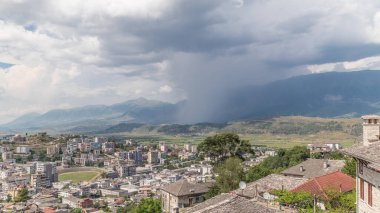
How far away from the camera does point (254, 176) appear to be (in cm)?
5625

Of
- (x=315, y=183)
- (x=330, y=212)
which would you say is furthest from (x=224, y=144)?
(x=330, y=212)

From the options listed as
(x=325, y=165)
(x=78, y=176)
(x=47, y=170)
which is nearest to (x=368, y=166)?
(x=325, y=165)

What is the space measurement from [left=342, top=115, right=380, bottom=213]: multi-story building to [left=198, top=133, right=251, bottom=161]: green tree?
133ft

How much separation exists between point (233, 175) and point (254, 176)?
8.34m

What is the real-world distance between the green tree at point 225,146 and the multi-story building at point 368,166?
1601 inches

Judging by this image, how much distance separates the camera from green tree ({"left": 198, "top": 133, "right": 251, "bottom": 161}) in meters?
59.8

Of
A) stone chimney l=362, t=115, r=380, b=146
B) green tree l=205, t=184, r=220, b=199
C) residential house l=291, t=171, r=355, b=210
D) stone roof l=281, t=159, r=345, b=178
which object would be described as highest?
stone chimney l=362, t=115, r=380, b=146

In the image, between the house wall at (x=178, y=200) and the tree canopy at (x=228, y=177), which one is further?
the house wall at (x=178, y=200)

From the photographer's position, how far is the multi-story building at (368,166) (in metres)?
16.2

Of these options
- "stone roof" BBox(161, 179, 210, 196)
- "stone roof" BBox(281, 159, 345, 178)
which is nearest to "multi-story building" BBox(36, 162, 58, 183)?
"stone roof" BBox(161, 179, 210, 196)

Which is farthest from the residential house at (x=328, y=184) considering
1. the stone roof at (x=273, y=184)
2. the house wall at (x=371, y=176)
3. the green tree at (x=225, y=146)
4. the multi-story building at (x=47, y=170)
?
the multi-story building at (x=47, y=170)

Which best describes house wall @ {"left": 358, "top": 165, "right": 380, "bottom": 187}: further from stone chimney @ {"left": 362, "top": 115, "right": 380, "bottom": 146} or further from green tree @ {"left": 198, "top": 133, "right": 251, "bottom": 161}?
green tree @ {"left": 198, "top": 133, "right": 251, "bottom": 161}

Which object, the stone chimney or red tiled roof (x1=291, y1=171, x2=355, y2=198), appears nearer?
the stone chimney

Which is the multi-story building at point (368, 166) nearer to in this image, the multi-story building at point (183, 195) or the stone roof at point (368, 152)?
the stone roof at point (368, 152)
